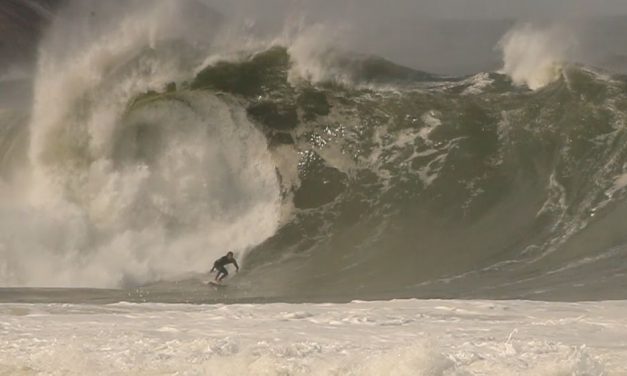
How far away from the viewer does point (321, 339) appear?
7.04 metres

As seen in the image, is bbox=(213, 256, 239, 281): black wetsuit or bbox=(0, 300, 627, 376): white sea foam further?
bbox=(213, 256, 239, 281): black wetsuit

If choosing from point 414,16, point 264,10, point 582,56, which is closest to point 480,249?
point 582,56

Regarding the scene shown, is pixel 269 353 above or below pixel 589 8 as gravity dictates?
below

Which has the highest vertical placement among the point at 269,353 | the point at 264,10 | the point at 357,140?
the point at 264,10

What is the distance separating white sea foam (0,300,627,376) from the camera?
6059 mm

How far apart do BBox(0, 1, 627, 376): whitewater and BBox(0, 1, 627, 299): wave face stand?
0.12 ft

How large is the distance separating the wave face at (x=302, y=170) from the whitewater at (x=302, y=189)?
0.04 m

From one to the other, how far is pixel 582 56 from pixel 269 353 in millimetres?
12255

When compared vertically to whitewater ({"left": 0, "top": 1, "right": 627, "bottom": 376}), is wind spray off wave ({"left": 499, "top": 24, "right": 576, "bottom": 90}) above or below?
above

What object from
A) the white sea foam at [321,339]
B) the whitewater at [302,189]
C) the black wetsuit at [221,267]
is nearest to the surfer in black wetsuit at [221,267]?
the black wetsuit at [221,267]

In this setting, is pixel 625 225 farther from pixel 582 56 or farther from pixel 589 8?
pixel 589 8

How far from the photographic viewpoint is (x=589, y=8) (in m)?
20.9

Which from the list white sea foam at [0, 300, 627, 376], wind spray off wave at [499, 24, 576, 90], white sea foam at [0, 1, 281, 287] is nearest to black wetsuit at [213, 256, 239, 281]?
white sea foam at [0, 1, 281, 287]

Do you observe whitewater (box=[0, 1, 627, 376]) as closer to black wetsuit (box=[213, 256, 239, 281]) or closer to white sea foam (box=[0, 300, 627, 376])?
white sea foam (box=[0, 300, 627, 376])
